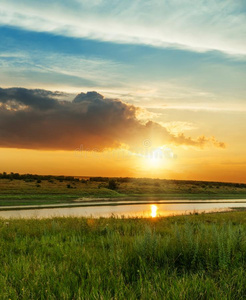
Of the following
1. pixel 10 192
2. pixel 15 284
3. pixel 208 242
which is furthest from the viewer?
pixel 10 192

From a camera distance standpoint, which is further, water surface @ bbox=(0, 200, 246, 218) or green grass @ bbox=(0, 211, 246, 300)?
water surface @ bbox=(0, 200, 246, 218)

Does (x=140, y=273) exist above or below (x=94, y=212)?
above

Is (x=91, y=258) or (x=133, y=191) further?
(x=133, y=191)

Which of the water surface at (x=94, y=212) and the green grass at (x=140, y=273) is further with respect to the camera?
the water surface at (x=94, y=212)

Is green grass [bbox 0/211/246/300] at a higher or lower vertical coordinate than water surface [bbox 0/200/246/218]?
higher

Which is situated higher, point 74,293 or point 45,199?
point 74,293

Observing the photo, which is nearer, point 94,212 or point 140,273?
point 140,273

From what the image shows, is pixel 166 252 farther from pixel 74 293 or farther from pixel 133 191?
pixel 133 191

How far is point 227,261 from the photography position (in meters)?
6.49

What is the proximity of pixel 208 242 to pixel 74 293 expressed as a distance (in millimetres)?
3966

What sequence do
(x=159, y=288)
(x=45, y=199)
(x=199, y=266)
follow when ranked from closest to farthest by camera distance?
1. (x=159, y=288)
2. (x=199, y=266)
3. (x=45, y=199)

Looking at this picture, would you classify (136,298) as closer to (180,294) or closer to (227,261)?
(180,294)

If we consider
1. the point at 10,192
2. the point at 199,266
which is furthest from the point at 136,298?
the point at 10,192

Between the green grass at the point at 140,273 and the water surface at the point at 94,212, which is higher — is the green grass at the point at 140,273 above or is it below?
above
